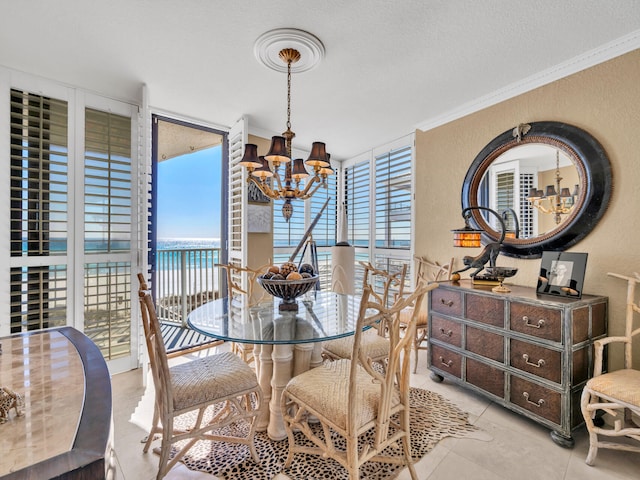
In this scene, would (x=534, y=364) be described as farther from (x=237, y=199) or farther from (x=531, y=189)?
(x=237, y=199)

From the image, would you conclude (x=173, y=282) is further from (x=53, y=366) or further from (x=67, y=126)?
(x=53, y=366)

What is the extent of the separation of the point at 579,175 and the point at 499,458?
1949 millimetres

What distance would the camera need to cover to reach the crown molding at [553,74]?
187 cm

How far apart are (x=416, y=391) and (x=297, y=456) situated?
1.15m

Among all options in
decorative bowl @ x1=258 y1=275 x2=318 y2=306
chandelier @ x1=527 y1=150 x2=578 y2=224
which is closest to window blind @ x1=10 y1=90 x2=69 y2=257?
decorative bowl @ x1=258 y1=275 x2=318 y2=306

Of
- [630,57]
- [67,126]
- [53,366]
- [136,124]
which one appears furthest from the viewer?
[136,124]

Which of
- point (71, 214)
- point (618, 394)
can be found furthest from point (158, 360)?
point (618, 394)

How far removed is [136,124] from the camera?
2.85m

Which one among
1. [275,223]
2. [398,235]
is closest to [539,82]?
[398,235]

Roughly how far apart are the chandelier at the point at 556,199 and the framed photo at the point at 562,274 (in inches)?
14.3

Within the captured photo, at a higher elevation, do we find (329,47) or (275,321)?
(329,47)

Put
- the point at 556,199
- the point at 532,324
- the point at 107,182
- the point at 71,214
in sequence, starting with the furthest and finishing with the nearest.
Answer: the point at 107,182, the point at 71,214, the point at 556,199, the point at 532,324

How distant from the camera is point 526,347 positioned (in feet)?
6.19

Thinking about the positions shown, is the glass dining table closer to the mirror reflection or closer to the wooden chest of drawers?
the wooden chest of drawers
